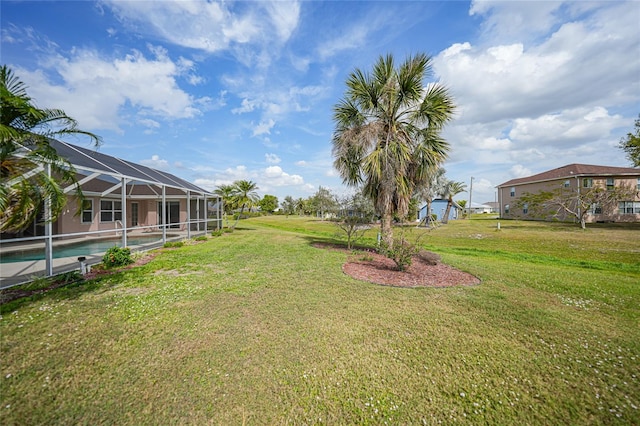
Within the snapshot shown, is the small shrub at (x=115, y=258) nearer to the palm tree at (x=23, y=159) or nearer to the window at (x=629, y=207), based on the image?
the palm tree at (x=23, y=159)

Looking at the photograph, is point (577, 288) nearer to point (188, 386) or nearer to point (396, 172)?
point (396, 172)

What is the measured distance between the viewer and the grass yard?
7.91ft

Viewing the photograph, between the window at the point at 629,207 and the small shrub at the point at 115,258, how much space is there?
4522 cm

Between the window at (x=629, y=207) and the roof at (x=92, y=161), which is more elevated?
the roof at (x=92, y=161)

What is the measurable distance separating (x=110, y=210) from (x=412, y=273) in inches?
686

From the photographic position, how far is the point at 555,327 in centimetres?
406

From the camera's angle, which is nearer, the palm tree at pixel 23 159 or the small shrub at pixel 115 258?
the palm tree at pixel 23 159

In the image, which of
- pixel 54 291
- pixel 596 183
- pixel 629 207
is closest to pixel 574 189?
pixel 596 183

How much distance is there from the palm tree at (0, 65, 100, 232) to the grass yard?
1765 mm

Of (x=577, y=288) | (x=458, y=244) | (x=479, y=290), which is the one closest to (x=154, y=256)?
(x=479, y=290)

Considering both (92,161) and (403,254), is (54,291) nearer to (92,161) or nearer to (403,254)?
(92,161)

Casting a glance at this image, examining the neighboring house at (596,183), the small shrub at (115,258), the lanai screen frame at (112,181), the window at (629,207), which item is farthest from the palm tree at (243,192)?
the window at (629,207)

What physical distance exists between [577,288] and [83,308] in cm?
1115

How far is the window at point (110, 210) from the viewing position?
1435cm
